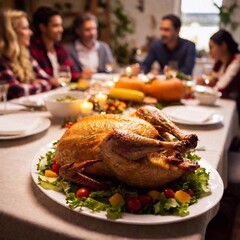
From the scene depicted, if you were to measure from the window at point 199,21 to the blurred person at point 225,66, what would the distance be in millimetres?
2042

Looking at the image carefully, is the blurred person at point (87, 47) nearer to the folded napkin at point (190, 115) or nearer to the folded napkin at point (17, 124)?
the folded napkin at point (190, 115)

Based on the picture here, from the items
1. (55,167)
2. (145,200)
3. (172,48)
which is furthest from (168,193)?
(172,48)

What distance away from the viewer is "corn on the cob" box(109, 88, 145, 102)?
1.86 metres

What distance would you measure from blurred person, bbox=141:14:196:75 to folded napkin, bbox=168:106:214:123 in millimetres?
1885

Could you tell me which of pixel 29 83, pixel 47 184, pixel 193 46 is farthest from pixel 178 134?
pixel 193 46

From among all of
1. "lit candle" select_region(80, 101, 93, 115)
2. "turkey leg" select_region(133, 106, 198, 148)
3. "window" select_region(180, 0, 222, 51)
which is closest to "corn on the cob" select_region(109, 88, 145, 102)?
"lit candle" select_region(80, 101, 93, 115)

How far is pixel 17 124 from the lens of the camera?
4.32ft

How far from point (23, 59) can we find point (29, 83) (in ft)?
0.93

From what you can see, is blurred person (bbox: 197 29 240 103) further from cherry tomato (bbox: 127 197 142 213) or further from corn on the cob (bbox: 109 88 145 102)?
cherry tomato (bbox: 127 197 142 213)

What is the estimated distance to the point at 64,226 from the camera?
76 cm

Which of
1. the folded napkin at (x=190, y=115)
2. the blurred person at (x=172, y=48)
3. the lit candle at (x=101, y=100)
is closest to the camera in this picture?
the folded napkin at (x=190, y=115)

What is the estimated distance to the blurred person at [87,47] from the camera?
354 centimetres

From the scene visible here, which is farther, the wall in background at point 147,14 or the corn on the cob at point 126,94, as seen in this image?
the wall in background at point 147,14

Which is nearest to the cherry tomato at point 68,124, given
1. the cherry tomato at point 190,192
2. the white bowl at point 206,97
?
the cherry tomato at point 190,192
